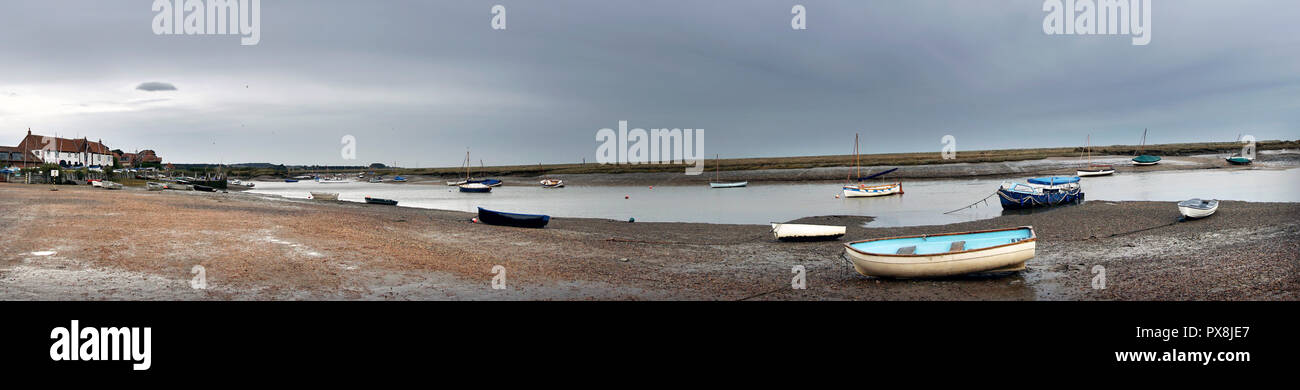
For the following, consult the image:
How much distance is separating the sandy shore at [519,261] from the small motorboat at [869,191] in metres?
32.6

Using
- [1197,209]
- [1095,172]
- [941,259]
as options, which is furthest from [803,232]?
[1095,172]

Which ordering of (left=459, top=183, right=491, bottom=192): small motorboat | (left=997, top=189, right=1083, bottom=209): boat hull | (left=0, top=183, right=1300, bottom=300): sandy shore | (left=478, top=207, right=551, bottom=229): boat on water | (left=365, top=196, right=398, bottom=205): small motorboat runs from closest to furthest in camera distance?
(left=0, top=183, right=1300, bottom=300): sandy shore
(left=478, top=207, right=551, bottom=229): boat on water
(left=997, top=189, right=1083, bottom=209): boat hull
(left=365, top=196, right=398, bottom=205): small motorboat
(left=459, top=183, right=491, bottom=192): small motorboat

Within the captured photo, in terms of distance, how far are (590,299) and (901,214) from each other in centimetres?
3293

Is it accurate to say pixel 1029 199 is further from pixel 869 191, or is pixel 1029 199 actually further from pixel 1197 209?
pixel 869 191

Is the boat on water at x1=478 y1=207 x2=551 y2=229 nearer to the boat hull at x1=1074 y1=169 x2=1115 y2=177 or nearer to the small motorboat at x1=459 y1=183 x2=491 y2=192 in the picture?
the small motorboat at x1=459 y1=183 x2=491 y2=192

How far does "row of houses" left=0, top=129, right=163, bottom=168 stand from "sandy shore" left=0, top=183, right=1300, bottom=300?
9778 centimetres

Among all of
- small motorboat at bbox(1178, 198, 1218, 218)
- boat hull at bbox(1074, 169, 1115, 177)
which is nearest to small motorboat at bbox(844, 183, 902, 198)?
small motorboat at bbox(1178, 198, 1218, 218)

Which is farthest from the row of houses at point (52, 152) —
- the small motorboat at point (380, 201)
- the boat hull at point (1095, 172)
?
the boat hull at point (1095, 172)

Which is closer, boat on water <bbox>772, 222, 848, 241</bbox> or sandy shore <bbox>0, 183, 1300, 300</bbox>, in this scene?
sandy shore <bbox>0, 183, 1300, 300</bbox>

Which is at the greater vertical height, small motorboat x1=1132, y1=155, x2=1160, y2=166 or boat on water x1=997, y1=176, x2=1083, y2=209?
small motorboat x1=1132, y1=155, x2=1160, y2=166

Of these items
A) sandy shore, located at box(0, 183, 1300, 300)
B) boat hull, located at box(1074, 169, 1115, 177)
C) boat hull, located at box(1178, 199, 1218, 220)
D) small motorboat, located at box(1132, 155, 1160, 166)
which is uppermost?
small motorboat, located at box(1132, 155, 1160, 166)

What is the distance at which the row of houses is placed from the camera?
96.1 meters
